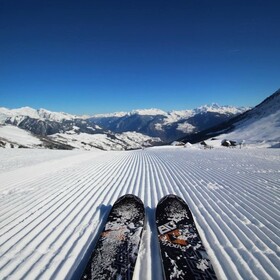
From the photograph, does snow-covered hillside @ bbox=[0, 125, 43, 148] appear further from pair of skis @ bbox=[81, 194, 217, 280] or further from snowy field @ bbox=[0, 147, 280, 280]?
pair of skis @ bbox=[81, 194, 217, 280]

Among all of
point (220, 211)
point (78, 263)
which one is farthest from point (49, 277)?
point (220, 211)

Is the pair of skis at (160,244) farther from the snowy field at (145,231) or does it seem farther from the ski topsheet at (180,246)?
the snowy field at (145,231)

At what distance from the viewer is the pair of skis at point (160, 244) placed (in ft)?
12.0

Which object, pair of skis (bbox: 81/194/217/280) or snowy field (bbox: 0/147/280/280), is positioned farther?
snowy field (bbox: 0/147/280/280)

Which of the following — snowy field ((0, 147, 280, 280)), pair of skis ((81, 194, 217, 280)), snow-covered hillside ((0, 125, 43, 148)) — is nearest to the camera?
pair of skis ((81, 194, 217, 280))

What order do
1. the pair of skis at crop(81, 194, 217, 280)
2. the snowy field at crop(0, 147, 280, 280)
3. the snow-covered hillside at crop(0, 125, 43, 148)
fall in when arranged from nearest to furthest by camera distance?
the pair of skis at crop(81, 194, 217, 280)
the snowy field at crop(0, 147, 280, 280)
the snow-covered hillside at crop(0, 125, 43, 148)

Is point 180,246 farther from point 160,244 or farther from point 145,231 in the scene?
point 145,231

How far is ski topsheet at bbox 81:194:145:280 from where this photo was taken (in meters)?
3.65

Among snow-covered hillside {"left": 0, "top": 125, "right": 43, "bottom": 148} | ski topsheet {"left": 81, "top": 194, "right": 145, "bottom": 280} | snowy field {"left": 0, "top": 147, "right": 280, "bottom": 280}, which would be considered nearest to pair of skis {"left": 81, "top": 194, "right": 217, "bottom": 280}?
ski topsheet {"left": 81, "top": 194, "right": 145, "bottom": 280}

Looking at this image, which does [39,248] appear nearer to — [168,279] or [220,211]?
[168,279]

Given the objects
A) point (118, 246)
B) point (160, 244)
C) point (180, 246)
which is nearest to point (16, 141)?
point (118, 246)

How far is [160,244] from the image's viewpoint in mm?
4527

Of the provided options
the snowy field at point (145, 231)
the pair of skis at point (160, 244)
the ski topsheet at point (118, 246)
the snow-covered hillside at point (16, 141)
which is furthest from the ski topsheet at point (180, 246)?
the snow-covered hillside at point (16, 141)

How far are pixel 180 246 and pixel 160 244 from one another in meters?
0.43
